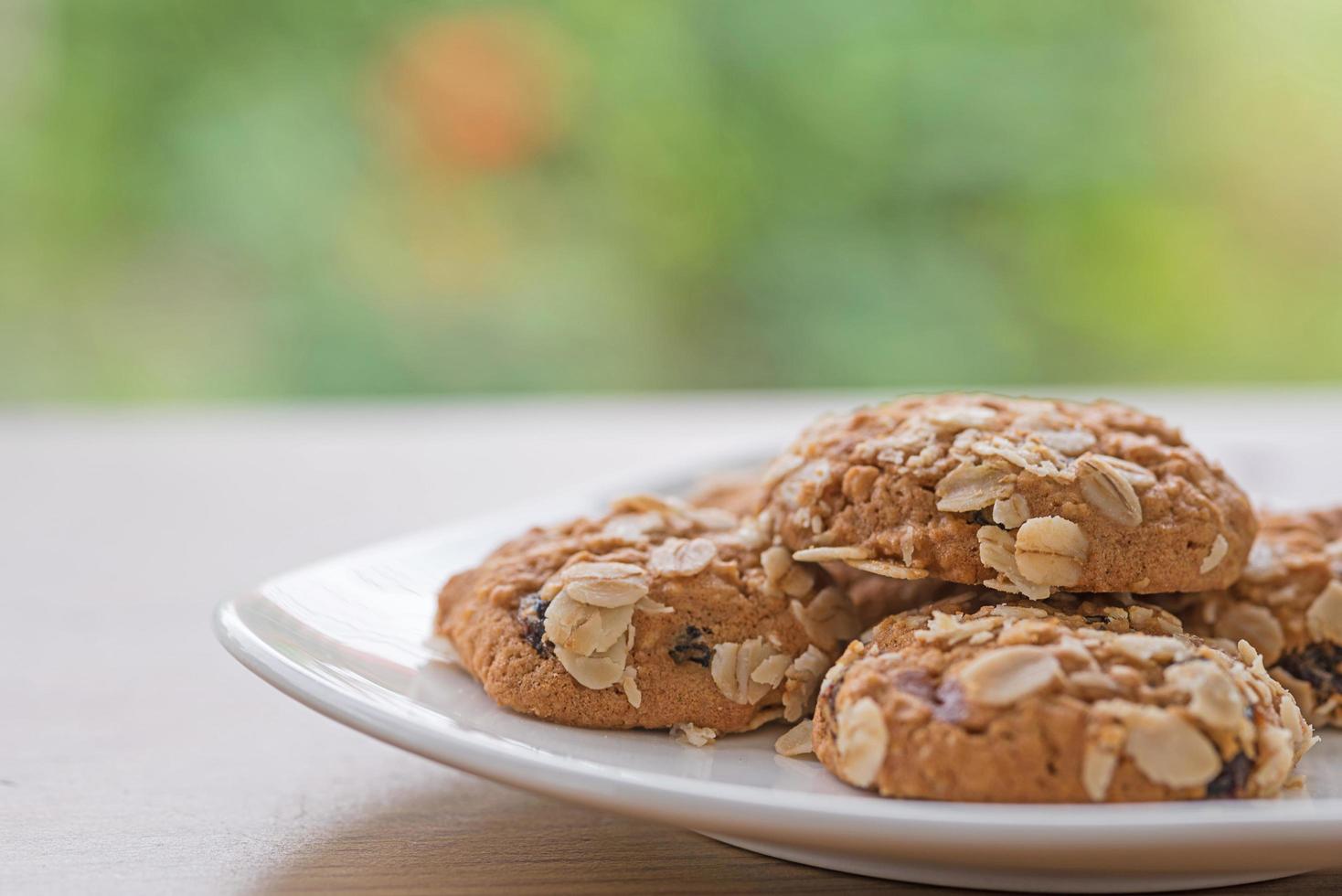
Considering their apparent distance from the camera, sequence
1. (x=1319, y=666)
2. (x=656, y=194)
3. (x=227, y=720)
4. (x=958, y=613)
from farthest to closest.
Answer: (x=656, y=194), (x=227, y=720), (x=1319, y=666), (x=958, y=613)

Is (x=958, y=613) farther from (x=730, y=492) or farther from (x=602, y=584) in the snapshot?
(x=730, y=492)

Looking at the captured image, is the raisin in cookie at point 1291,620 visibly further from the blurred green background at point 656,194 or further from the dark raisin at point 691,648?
the blurred green background at point 656,194

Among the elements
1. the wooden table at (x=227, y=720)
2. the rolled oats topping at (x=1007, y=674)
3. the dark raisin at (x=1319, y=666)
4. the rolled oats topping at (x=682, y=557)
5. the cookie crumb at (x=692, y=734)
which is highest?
the rolled oats topping at (x=1007, y=674)

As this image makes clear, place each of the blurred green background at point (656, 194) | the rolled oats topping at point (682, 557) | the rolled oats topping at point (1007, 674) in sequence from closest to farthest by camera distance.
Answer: the rolled oats topping at point (1007, 674)
the rolled oats topping at point (682, 557)
the blurred green background at point (656, 194)

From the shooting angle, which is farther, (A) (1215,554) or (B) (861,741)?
(A) (1215,554)

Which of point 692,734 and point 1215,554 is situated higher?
point 1215,554

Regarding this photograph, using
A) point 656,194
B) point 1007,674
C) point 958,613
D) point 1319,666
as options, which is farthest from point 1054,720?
point 656,194

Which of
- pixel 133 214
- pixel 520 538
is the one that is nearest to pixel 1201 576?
pixel 520 538

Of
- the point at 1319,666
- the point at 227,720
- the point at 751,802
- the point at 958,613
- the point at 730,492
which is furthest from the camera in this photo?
the point at 730,492

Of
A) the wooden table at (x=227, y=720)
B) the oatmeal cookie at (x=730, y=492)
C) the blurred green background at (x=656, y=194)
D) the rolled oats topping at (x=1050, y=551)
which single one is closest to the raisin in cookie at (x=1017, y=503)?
the rolled oats topping at (x=1050, y=551)
